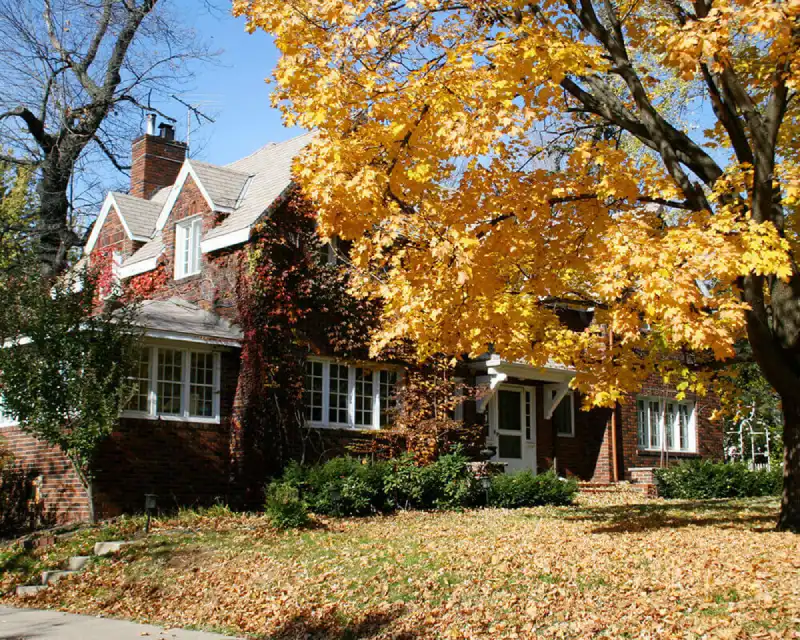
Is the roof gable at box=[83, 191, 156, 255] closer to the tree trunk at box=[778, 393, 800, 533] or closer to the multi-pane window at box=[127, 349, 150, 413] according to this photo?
the multi-pane window at box=[127, 349, 150, 413]

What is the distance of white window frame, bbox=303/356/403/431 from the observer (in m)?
17.9

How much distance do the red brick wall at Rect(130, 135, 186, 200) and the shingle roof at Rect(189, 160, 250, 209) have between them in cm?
553

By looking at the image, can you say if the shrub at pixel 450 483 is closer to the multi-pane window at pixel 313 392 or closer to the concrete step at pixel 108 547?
the multi-pane window at pixel 313 392

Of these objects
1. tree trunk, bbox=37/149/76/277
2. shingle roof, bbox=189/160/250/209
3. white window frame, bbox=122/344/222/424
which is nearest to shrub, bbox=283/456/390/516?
white window frame, bbox=122/344/222/424

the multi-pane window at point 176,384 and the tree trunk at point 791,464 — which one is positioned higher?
the multi-pane window at point 176,384

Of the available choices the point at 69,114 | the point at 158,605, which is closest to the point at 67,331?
the point at 158,605

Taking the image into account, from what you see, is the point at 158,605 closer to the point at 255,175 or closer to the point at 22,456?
the point at 22,456

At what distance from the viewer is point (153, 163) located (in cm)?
2491

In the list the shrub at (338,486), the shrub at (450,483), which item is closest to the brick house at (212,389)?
Result: the shrub at (338,486)

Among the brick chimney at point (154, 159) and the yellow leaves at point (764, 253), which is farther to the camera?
the brick chimney at point (154, 159)

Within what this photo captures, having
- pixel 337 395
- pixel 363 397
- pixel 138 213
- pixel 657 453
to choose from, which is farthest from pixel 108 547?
pixel 657 453

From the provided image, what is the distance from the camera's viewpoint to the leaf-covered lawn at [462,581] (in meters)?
7.80

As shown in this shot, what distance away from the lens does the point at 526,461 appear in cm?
2209

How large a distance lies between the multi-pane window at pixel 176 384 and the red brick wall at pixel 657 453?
11.7 m
